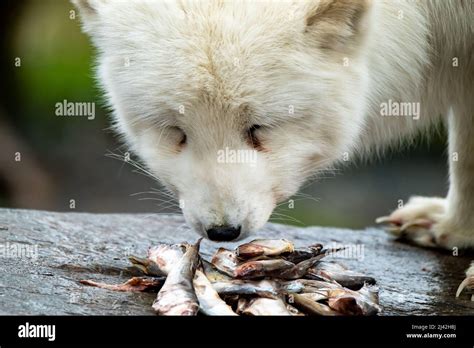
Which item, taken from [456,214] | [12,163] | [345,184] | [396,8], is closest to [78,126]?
[12,163]

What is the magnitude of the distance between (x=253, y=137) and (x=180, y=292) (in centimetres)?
98

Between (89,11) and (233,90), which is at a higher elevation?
(89,11)

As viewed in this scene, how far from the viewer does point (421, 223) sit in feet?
25.3

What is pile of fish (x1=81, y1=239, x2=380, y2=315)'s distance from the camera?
513 cm

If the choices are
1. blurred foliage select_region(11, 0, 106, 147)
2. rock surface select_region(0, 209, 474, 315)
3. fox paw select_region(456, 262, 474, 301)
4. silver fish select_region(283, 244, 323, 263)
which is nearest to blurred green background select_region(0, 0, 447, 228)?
blurred foliage select_region(11, 0, 106, 147)

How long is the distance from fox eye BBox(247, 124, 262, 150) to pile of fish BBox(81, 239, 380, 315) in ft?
2.23

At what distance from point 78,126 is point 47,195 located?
117cm

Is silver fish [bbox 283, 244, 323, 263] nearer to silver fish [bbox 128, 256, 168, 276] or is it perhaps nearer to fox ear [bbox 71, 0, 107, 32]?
silver fish [bbox 128, 256, 168, 276]

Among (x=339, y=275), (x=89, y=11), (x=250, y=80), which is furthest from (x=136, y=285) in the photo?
(x=89, y=11)

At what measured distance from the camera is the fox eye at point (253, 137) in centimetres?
530

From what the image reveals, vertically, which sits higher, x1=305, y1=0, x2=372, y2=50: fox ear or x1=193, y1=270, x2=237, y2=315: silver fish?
x1=305, y1=0, x2=372, y2=50: fox ear

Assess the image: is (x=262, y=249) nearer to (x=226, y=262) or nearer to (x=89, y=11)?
(x=226, y=262)
